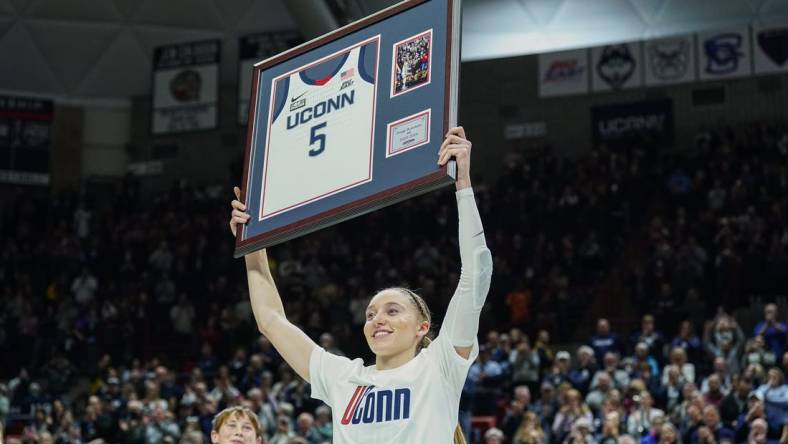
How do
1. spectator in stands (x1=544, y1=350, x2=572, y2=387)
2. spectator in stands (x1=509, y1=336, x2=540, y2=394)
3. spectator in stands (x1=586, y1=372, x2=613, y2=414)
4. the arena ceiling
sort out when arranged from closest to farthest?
spectator in stands (x1=586, y1=372, x2=613, y2=414)
spectator in stands (x1=544, y1=350, x2=572, y2=387)
spectator in stands (x1=509, y1=336, x2=540, y2=394)
the arena ceiling

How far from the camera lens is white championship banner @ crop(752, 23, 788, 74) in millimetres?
27406

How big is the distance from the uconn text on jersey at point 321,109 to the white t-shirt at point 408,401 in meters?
1.22

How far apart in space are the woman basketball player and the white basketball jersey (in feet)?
1.93

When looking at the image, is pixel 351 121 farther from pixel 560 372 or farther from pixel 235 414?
pixel 560 372

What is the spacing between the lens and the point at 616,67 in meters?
28.7

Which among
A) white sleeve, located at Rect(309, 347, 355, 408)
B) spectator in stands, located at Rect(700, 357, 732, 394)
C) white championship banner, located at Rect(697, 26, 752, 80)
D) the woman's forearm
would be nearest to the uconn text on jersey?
the woman's forearm

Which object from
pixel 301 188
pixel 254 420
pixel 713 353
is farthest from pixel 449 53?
pixel 713 353

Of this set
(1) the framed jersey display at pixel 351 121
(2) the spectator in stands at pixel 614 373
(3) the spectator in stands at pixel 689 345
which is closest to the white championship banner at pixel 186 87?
(3) the spectator in stands at pixel 689 345

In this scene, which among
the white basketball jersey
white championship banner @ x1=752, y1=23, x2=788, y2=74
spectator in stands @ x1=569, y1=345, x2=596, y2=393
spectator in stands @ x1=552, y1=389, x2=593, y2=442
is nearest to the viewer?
the white basketball jersey

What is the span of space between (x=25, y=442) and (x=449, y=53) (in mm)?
14683

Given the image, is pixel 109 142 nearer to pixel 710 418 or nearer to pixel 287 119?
pixel 710 418

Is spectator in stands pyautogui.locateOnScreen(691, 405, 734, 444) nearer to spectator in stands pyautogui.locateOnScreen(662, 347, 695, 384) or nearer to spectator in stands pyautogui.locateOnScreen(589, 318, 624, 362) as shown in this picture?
spectator in stands pyautogui.locateOnScreen(662, 347, 695, 384)

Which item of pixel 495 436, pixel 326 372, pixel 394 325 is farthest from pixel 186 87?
pixel 394 325

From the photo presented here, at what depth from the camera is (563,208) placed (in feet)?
79.5
